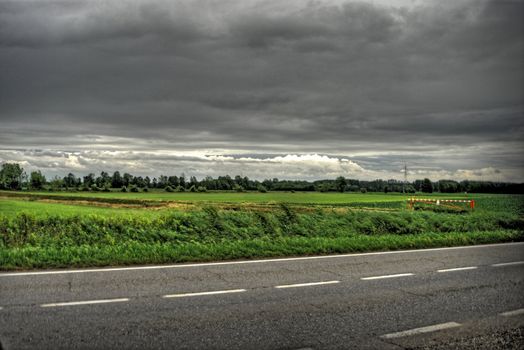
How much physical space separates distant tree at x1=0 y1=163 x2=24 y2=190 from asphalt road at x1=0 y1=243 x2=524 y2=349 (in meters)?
73.1

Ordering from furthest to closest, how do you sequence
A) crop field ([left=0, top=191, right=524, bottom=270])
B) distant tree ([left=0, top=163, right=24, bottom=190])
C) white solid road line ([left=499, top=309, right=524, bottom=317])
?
distant tree ([left=0, top=163, right=24, bottom=190]) → crop field ([left=0, top=191, right=524, bottom=270]) → white solid road line ([left=499, top=309, right=524, bottom=317])

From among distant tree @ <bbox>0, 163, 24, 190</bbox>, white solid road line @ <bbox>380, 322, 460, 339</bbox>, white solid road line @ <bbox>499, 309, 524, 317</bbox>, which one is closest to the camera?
white solid road line @ <bbox>380, 322, 460, 339</bbox>

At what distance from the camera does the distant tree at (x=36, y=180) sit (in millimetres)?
78812

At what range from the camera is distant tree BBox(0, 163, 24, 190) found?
7350cm

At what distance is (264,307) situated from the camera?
7.50 meters

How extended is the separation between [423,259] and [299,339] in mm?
8044

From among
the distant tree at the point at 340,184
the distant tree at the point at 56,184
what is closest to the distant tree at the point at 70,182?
the distant tree at the point at 56,184

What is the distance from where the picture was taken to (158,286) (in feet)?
28.9

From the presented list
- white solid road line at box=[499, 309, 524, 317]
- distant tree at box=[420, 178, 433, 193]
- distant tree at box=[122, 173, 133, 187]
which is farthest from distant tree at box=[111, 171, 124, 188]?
white solid road line at box=[499, 309, 524, 317]

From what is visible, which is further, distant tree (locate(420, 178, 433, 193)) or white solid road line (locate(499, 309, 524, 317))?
distant tree (locate(420, 178, 433, 193))

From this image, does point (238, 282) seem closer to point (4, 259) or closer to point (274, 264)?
point (274, 264)

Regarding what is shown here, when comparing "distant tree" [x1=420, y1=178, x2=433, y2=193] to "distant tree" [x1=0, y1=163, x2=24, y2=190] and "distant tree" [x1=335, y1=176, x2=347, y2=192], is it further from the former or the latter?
"distant tree" [x1=0, y1=163, x2=24, y2=190]

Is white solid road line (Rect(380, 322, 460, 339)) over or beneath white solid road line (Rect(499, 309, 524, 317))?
over

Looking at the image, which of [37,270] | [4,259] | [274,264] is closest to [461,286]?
[274,264]
